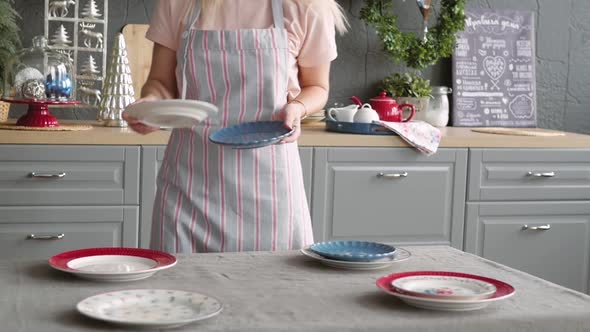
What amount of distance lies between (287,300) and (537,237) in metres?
2.34

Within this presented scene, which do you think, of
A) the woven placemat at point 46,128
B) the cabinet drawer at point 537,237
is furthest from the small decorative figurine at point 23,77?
the cabinet drawer at point 537,237

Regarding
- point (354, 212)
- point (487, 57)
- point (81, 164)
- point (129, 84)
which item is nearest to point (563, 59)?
point (487, 57)

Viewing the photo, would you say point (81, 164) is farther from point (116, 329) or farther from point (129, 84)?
point (116, 329)

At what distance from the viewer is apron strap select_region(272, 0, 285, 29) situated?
6.40 feet

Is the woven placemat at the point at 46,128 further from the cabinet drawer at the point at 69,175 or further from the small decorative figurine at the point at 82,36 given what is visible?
the small decorative figurine at the point at 82,36

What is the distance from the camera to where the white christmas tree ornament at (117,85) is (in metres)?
3.13

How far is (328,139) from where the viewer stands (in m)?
3.07

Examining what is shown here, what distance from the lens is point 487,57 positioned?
12.6 ft

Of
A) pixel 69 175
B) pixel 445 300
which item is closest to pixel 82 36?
pixel 69 175

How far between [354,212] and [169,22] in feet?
4.59

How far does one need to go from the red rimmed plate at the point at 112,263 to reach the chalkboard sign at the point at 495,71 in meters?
2.55

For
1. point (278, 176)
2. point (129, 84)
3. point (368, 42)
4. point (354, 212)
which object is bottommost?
point (354, 212)

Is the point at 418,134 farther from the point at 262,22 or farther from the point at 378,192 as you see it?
the point at 262,22

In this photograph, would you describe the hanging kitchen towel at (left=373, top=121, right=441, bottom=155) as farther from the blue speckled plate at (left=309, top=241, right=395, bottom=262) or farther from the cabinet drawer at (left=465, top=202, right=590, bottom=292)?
the blue speckled plate at (left=309, top=241, right=395, bottom=262)
